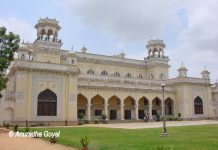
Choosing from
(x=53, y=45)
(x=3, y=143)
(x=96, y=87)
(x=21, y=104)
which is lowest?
(x=3, y=143)

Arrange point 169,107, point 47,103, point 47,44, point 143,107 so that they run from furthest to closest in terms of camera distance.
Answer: point 169,107 < point 143,107 < point 47,44 < point 47,103

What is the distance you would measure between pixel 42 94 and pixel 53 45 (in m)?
10.4

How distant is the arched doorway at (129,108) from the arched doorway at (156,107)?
4169mm

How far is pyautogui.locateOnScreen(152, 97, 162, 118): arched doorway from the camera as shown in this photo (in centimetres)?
4725

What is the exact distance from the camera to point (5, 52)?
2356 cm

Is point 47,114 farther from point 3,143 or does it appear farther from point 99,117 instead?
point 3,143

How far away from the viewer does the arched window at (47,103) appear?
Answer: 3262cm

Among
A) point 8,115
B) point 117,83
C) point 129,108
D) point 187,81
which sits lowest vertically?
point 8,115

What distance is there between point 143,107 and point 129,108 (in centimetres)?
281

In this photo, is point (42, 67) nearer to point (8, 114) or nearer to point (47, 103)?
point (47, 103)

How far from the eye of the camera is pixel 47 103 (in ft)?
108

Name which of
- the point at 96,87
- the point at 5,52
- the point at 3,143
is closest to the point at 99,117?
the point at 96,87

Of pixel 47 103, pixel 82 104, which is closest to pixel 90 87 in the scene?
pixel 82 104

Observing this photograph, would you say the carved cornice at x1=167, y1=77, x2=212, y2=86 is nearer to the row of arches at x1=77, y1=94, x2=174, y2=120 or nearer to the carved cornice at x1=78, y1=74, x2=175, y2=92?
the carved cornice at x1=78, y1=74, x2=175, y2=92
